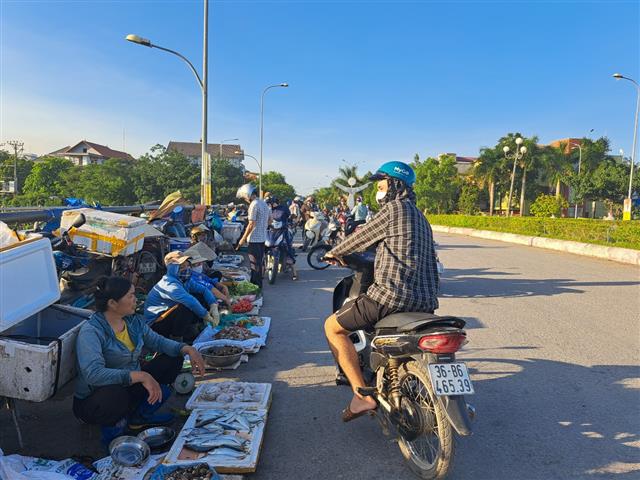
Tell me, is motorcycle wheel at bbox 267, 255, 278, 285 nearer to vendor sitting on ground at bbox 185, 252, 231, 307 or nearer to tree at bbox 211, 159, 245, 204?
vendor sitting on ground at bbox 185, 252, 231, 307

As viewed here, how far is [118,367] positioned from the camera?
131 inches

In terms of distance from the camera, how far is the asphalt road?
3.07 m

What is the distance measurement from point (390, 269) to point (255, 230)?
5.18 metres

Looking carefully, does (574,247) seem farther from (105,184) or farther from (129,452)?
(105,184)

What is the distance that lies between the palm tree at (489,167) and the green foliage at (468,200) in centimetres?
152

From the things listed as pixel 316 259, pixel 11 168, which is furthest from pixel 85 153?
pixel 316 259

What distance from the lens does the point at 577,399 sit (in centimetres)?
408

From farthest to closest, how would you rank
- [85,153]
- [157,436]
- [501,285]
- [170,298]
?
[85,153]
[501,285]
[170,298]
[157,436]

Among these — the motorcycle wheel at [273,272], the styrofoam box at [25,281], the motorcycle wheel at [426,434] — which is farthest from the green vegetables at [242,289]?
the motorcycle wheel at [426,434]

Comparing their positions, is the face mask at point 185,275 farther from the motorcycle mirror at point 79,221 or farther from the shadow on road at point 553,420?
the shadow on road at point 553,420

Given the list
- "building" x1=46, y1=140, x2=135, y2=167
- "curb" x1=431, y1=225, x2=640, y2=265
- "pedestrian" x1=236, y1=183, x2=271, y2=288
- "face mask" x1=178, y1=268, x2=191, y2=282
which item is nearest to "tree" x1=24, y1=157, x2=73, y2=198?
"building" x1=46, y1=140, x2=135, y2=167

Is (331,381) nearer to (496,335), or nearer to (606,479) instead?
(606,479)

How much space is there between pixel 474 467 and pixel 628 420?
1.59m

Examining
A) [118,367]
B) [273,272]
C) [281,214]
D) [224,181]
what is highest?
[224,181]
